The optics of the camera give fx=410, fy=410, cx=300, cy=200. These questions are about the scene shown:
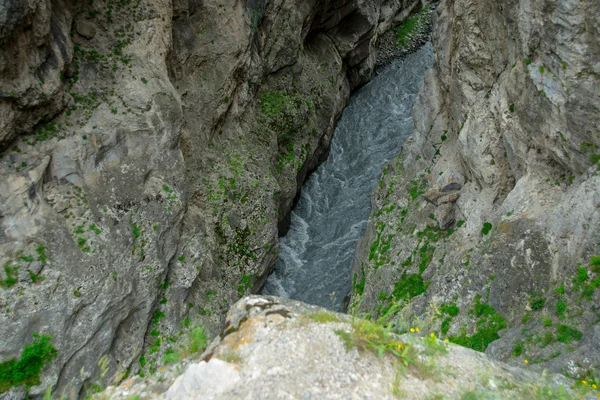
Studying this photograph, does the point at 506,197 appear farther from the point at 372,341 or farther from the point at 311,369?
the point at 311,369

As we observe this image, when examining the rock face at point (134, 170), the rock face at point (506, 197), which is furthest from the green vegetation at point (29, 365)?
the rock face at point (506, 197)

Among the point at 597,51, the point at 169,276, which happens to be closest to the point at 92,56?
the point at 169,276

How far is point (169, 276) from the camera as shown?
19.0 meters

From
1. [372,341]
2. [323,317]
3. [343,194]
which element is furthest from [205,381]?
[343,194]

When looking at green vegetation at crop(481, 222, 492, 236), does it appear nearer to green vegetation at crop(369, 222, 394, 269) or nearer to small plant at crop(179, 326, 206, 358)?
green vegetation at crop(369, 222, 394, 269)

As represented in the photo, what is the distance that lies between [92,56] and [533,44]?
60.3 ft

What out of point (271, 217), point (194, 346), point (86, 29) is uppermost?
point (86, 29)

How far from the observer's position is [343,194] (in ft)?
97.0

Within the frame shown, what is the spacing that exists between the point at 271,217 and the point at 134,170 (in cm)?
869

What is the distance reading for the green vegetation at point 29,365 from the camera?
13.4m

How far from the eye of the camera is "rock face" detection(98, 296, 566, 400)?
21.3 feet

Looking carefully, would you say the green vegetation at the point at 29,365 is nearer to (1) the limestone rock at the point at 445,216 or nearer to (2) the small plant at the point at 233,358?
(2) the small plant at the point at 233,358

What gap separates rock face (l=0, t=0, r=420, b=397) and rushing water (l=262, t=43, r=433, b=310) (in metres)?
1.96

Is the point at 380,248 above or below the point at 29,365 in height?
above
